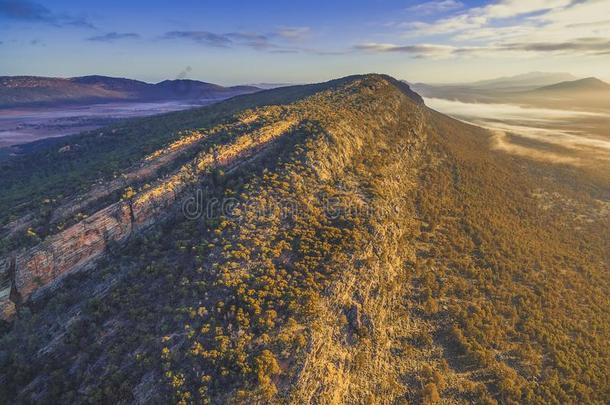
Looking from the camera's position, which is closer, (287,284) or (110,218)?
(287,284)

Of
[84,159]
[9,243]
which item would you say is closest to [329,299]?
[9,243]

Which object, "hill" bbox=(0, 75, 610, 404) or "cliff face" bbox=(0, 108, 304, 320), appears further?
"cliff face" bbox=(0, 108, 304, 320)

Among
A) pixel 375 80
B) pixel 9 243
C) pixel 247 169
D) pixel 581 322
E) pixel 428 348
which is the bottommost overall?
pixel 581 322

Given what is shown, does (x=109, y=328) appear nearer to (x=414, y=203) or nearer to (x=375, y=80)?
(x=414, y=203)

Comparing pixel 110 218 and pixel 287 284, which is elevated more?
pixel 110 218

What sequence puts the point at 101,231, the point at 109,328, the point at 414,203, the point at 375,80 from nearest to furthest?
the point at 109,328 < the point at 101,231 < the point at 414,203 < the point at 375,80

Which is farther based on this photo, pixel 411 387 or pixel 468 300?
pixel 468 300

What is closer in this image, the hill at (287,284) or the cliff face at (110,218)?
the hill at (287,284)

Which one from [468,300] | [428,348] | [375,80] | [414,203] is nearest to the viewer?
[428,348]
